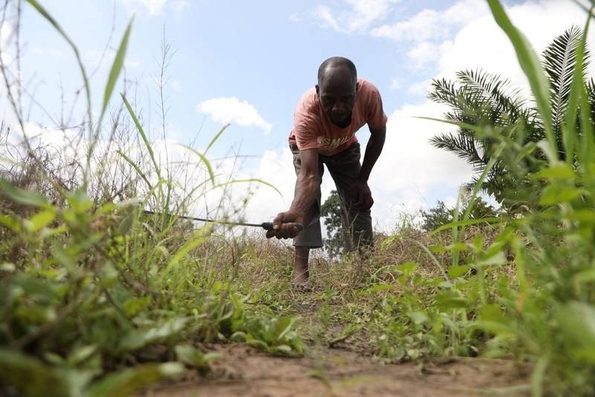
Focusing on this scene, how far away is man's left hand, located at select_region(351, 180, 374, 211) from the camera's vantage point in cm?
426

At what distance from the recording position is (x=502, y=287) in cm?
128

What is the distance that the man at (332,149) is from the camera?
126 inches

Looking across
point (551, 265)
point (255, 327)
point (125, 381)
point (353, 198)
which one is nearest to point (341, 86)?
point (353, 198)

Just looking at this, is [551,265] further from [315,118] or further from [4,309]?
[315,118]

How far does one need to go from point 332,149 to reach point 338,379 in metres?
2.97

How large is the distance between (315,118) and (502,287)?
2434 mm

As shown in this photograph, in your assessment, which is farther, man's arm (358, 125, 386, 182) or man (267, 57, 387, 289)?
man's arm (358, 125, 386, 182)

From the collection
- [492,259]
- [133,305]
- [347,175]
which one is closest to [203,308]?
[133,305]

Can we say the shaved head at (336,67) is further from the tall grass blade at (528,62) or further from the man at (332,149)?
the tall grass blade at (528,62)

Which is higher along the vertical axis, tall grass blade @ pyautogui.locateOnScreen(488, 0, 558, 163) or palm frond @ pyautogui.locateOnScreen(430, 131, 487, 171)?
palm frond @ pyautogui.locateOnScreen(430, 131, 487, 171)

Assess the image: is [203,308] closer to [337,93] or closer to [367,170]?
[337,93]

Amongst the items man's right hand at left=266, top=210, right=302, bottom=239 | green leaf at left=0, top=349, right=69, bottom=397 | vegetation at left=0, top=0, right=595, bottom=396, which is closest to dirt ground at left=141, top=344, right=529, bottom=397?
vegetation at left=0, top=0, right=595, bottom=396

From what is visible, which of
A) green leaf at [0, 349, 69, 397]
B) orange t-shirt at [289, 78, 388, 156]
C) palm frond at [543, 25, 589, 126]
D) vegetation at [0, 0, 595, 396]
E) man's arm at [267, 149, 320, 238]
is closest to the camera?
green leaf at [0, 349, 69, 397]

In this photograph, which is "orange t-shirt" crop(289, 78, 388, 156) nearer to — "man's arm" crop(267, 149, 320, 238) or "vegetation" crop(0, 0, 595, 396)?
"man's arm" crop(267, 149, 320, 238)
